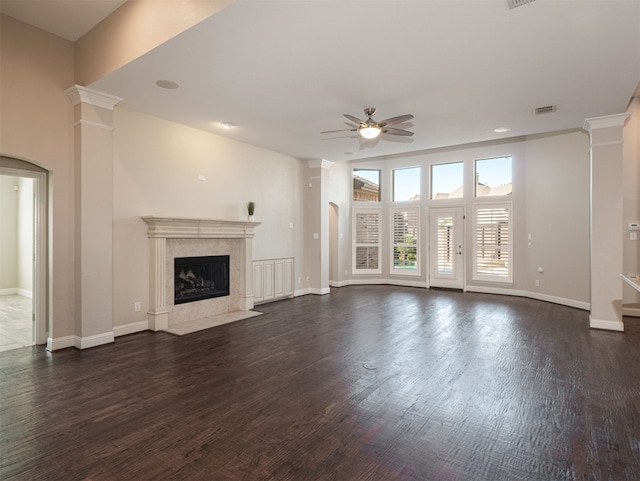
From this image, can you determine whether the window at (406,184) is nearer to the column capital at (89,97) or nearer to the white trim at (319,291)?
the white trim at (319,291)

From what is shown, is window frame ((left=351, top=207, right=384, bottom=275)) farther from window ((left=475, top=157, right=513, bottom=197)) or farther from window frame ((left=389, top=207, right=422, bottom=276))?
window ((left=475, top=157, right=513, bottom=197))

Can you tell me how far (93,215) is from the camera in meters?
4.16

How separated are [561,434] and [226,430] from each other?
7.67 ft

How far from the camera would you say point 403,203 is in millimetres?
9039

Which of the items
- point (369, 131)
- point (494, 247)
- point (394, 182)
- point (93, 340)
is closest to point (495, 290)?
point (494, 247)

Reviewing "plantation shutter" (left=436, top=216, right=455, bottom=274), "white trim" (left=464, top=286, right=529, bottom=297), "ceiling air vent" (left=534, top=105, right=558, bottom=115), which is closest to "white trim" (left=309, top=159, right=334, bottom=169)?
"plantation shutter" (left=436, top=216, right=455, bottom=274)

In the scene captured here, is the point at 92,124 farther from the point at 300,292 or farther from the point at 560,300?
the point at 560,300

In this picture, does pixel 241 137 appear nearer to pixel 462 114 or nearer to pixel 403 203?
pixel 462 114

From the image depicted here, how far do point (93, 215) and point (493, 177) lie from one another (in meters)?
7.85

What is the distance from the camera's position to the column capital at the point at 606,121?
186 inches

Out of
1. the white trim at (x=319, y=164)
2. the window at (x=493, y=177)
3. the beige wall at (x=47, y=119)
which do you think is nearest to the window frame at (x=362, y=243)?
the white trim at (x=319, y=164)

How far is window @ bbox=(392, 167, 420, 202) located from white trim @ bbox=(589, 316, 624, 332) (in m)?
4.74

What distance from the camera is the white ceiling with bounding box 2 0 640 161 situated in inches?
103

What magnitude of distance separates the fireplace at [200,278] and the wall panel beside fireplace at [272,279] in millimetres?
Result: 695
